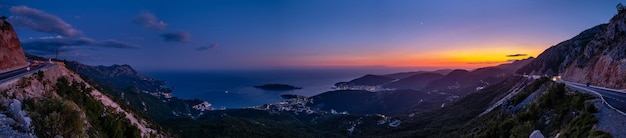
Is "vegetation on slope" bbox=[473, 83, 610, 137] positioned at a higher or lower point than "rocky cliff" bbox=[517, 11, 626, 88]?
lower

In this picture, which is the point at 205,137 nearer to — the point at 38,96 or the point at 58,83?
the point at 58,83

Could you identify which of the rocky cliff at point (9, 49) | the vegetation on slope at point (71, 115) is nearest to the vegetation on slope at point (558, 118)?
the vegetation on slope at point (71, 115)

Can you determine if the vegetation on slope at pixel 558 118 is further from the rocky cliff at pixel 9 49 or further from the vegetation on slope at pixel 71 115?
the rocky cliff at pixel 9 49

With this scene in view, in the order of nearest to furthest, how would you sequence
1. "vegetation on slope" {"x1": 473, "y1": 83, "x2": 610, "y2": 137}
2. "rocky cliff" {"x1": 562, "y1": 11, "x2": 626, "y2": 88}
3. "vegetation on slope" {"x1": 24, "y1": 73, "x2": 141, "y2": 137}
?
"vegetation on slope" {"x1": 24, "y1": 73, "x2": 141, "y2": 137} < "vegetation on slope" {"x1": 473, "y1": 83, "x2": 610, "y2": 137} < "rocky cliff" {"x1": 562, "y1": 11, "x2": 626, "y2": 88}

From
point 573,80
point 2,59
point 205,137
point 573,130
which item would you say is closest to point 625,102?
point 573,130

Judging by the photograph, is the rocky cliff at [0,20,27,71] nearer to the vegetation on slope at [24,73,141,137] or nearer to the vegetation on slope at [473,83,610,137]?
the vegetation on slope at [24,73,141,137]

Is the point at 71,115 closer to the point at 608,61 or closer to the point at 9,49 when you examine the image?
the point at 9,49

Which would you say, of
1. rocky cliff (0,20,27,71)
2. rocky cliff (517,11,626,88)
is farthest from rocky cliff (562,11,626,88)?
rocky cliff (0,20,27,71)

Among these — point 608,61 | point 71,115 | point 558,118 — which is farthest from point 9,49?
point 608,61

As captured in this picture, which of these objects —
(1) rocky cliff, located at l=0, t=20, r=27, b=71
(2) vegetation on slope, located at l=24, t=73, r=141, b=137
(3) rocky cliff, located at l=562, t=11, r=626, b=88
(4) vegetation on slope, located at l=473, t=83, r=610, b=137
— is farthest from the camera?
(3) rocky cliff, located at l=562, t=11, r=626, b=88
